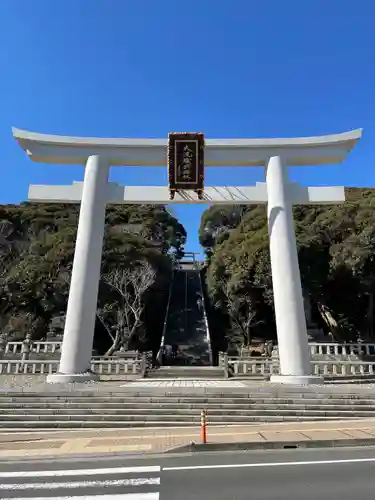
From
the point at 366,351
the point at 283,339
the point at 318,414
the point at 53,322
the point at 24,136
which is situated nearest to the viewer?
the point at 318,414

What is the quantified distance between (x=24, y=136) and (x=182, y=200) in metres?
6.51

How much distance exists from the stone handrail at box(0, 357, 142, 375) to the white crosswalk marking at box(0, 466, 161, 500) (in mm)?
10545

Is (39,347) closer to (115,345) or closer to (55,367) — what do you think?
(115,345)

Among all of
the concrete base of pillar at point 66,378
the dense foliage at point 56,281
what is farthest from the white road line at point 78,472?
the dense foliage at point 56,281

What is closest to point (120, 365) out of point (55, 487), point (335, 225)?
point (55, 487)

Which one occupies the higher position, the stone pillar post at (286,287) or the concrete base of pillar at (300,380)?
the stone pillar post at (286,287)

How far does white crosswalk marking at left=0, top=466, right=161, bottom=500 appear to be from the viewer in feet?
16.3

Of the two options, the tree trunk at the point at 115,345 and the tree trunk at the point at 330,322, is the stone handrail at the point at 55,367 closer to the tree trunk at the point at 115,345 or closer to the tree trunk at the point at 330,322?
the tree trunk at the point at 115,345

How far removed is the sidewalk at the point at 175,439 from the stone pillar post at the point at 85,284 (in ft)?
13.3

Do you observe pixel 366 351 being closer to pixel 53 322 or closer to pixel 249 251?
pixel 249 251

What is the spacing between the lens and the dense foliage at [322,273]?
22484 mm

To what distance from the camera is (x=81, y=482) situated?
554cm

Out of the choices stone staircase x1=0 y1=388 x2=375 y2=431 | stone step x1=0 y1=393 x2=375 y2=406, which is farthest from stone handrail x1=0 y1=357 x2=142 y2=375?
stone staircase x1=0 y1=388 x2=375 y2=431

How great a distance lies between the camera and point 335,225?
79.0 ft
